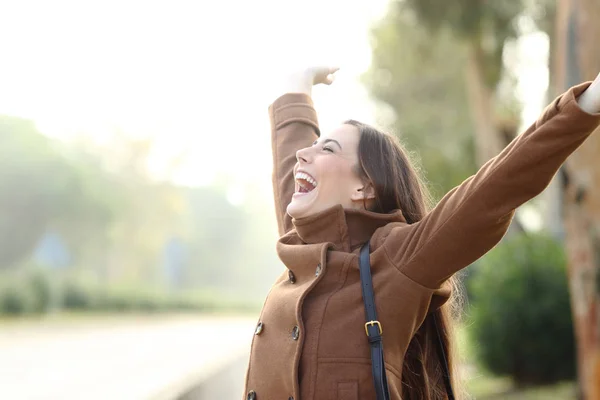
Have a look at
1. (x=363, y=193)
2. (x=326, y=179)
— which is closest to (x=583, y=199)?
(x=363, y=193)

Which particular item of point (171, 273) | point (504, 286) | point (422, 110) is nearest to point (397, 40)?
point (422, 110)

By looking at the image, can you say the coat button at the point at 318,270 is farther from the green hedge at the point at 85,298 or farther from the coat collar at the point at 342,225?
the green hedge at the point at 85,298

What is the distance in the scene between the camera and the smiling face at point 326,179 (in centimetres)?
332

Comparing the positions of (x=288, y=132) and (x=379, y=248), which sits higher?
(x=288, y=132)

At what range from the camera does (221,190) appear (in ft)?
210

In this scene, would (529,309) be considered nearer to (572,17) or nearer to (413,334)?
(572,17)

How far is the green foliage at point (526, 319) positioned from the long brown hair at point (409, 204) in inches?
304

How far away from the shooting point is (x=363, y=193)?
11.2 feet

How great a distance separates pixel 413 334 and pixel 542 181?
0.76 meters

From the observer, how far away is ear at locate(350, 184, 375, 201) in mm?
3379

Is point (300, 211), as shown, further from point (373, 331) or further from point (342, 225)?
point (373, 331)

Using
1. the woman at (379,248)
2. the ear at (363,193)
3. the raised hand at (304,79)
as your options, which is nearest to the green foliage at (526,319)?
the raised hand at (304,79)

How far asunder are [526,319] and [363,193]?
8033 millimetres

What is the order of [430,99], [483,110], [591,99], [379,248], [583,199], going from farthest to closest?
[430,99]
[483,110]
[583,199]
[379,248]
[591,99]
